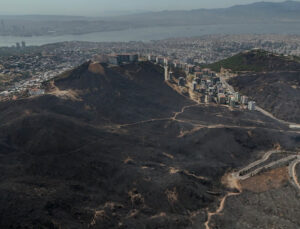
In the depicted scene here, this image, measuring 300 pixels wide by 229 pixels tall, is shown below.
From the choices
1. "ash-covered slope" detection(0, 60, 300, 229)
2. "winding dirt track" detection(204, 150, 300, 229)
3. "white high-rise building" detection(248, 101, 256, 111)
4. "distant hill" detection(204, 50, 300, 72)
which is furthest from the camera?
"distant hill" detection(204, 50, 300, 72)

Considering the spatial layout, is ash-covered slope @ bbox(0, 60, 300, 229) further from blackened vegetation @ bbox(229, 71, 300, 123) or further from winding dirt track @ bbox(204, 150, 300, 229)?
blackened vegetation @ bbox(229, 71, 300, 123)

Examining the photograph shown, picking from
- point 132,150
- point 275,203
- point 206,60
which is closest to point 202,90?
point 132,150

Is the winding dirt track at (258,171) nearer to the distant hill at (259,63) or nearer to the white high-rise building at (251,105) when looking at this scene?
the white high-rise building at (251,105)

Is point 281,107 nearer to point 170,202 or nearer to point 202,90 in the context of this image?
point 202,90

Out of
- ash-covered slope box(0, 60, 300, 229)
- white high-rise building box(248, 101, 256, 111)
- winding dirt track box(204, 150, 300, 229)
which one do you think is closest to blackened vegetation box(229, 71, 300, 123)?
white high-rise building box(248, 101, 256, 111)

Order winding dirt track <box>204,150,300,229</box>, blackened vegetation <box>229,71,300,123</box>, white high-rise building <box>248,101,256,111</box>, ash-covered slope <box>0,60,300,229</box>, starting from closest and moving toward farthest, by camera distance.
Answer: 1. ash-covered slope <box>0,60,300,229</box>
2. winding dirt track <box>204,150,300,229</box>
3. blackened vegetation <box>229,71,300,123</box>
4. white high-rise building <box>248,101,256,111</box>

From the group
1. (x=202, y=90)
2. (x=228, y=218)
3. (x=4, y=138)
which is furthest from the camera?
(x=202, y=90)

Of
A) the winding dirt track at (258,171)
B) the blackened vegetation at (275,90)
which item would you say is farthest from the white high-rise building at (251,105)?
the winding dirt track at (258,171)
